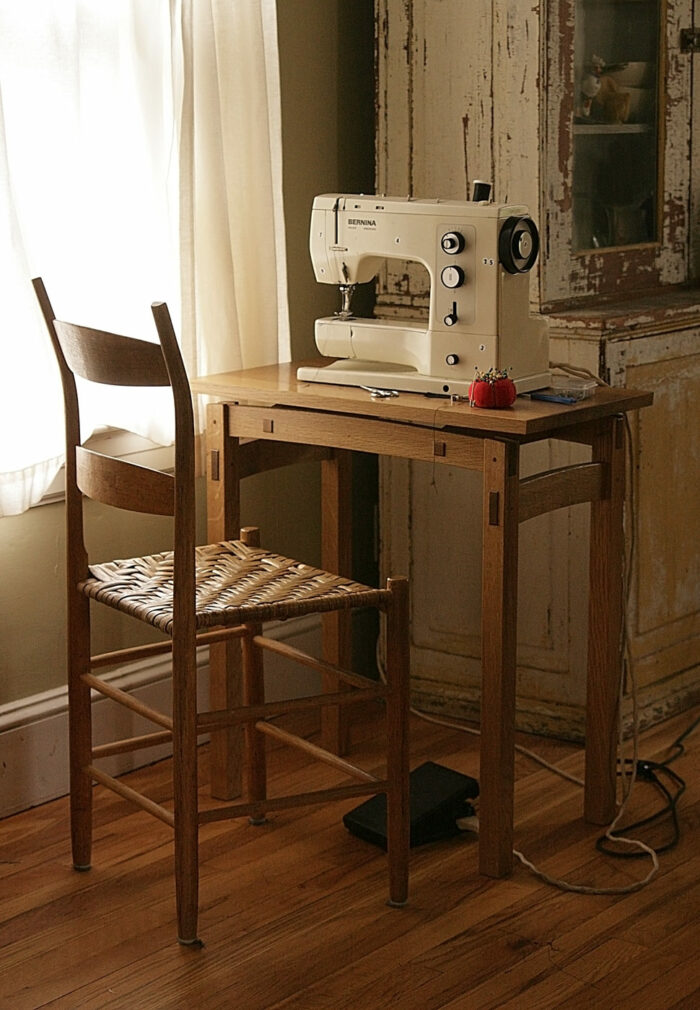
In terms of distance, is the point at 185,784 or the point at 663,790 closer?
the point at 185,784

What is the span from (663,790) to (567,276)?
1.08m

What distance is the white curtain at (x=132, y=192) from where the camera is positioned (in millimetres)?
2443

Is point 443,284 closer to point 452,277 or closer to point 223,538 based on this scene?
point 452,277

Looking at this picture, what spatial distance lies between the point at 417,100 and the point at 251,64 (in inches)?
16.4

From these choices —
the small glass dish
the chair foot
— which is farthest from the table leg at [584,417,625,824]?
the chair foot

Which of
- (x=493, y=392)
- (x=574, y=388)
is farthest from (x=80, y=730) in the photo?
(x=574, y=388)

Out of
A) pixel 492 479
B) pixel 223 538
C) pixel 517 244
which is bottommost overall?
pixel 223 538

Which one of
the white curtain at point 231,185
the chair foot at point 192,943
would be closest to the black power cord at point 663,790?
the chair foot at point 192,943

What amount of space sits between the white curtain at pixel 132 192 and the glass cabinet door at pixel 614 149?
0.58 m

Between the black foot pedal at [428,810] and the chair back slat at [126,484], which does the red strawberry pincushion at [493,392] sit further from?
the black foot pedal at [428,810]

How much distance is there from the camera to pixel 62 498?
8.77ft

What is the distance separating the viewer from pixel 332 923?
2248mm

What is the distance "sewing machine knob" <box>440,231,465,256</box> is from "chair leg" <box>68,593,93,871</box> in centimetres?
86

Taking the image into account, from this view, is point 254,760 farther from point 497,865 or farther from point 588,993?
point 588,993
